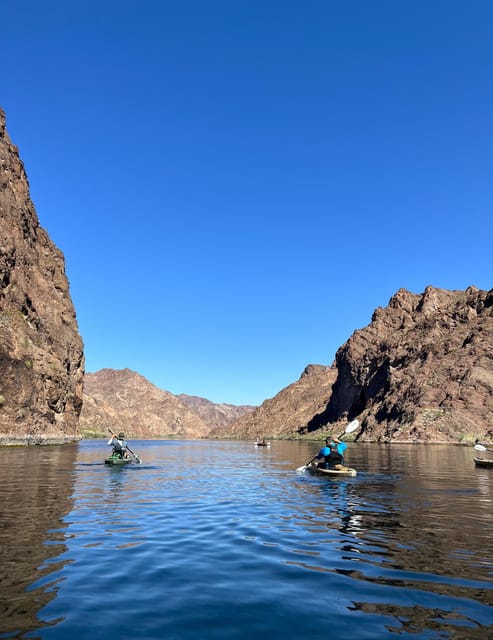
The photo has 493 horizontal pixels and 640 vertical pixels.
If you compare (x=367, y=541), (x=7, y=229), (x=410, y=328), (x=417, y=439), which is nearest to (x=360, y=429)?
(x=417, y=439)

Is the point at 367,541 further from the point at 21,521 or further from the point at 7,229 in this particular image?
the point at 7,229

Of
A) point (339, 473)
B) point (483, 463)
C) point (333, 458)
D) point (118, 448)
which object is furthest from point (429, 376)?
point (339, 473)

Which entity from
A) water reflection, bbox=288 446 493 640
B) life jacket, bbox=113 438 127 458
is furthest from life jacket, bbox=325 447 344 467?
life jacket, bbox=113 438 127 458

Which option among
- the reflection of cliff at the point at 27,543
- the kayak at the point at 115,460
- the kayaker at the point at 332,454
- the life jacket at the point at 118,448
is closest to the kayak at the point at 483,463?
the kayaker at the point at 332,454

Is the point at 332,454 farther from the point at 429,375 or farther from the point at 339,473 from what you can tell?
the point at 429,375

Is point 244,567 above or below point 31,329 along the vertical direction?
below

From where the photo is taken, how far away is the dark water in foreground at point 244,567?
24.5 feet

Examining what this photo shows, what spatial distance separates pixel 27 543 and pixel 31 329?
8515 cm

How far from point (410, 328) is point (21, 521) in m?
180

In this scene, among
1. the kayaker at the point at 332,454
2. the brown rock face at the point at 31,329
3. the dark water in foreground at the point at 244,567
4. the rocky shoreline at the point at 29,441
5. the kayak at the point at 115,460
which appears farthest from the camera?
the brown rock face at the point at 31,329

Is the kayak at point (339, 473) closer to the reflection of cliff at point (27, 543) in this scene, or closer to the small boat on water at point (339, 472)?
the small boat on water at point (339, 472)

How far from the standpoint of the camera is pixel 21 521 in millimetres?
15352

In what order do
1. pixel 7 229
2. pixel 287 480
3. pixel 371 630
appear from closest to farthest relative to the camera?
pixel 371 630
pixel 287 480
pixel 7 229

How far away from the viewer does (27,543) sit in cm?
1250
